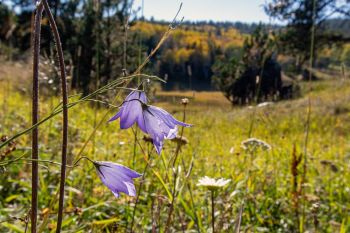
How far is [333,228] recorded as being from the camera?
8.87 ft

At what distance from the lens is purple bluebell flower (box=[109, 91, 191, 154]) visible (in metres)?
1.11

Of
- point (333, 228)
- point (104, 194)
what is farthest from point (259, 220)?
point (104, 194)

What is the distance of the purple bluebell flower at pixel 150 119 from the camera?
1.11 metres

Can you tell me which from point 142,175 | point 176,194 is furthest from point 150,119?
point 176,194

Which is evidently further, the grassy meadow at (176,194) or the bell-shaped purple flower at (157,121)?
the grassy meadow at (176,194)

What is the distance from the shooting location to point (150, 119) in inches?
43.7

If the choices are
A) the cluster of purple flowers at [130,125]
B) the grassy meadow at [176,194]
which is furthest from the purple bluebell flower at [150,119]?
the grassy meadow at [176,194]

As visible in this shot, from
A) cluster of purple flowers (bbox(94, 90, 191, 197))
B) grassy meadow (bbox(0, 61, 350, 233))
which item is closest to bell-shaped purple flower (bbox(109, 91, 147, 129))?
cluster of purple flowers (bbox(94, 90, 191, 197))

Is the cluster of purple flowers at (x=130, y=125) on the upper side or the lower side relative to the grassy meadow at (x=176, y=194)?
upper

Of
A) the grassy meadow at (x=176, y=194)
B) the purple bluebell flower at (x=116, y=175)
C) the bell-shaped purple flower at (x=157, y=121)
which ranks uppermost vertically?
the bell-shaped purple flower at (x=157, y=121)

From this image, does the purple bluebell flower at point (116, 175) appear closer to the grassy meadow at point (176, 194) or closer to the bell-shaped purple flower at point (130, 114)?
the bell-shaped purple flower at point (130, 114)

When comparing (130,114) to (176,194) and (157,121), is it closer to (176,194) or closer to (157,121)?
(157,121)

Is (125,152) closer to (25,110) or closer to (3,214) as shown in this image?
(3,214)

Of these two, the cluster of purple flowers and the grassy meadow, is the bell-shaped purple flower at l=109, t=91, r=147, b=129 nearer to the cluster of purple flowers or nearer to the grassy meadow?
the cluster of purple flowers
